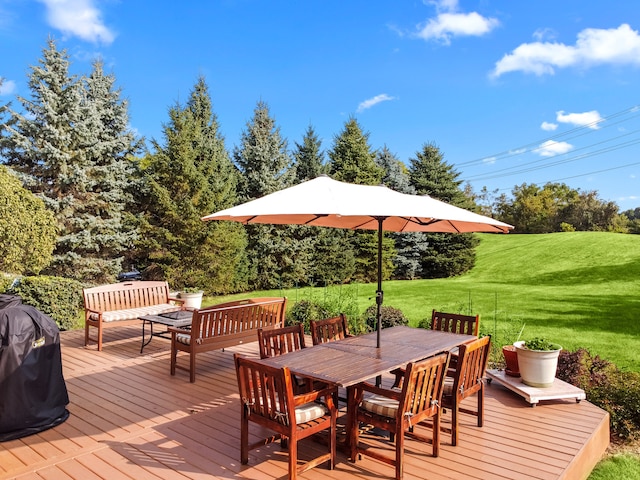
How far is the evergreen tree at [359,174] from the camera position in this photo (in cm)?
1669

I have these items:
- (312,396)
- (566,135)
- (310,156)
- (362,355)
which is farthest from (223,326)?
(566,135)

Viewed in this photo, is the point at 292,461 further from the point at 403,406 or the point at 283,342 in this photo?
the point at 283,342

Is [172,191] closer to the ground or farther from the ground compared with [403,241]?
farther from the ground

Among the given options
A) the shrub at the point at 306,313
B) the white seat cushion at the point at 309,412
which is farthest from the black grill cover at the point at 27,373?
the shrub at the point at 306,313

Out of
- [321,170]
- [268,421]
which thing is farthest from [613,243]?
[268,421]

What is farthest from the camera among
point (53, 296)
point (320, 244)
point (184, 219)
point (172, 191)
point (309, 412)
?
point (320, 244)

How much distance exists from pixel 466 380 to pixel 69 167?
10953 millimetres

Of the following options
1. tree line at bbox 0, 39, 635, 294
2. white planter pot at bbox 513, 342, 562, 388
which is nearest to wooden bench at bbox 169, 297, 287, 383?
white planter pot at bbox 513, 342, 562, 388

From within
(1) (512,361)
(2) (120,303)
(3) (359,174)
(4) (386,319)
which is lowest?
(1) (512,361)

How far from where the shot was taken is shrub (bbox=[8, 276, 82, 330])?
296 inches

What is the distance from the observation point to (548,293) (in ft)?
44.1

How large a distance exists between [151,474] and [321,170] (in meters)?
14.2

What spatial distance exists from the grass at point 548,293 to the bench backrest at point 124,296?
2497 millimetres

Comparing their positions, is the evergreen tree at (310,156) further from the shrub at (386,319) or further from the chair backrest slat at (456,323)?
the chair backrest slat at (456,323)
